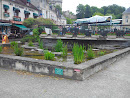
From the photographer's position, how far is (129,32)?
1260 centimetres

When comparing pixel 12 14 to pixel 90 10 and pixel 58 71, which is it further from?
pixel 90 10

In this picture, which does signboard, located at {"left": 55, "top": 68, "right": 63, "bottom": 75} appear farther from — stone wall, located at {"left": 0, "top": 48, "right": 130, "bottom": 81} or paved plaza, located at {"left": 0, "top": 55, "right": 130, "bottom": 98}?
paved plaza, located at {"left": 0, "top": 55, "right": 130, "bottom": 98}

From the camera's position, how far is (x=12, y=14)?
2550 centimetres

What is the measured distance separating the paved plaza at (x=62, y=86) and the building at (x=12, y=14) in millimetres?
17994

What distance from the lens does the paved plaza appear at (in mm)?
3529

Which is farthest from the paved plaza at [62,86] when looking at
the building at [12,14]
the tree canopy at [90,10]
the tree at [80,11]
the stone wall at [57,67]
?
the tree at [80,11]

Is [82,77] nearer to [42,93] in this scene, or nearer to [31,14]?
[42,93]

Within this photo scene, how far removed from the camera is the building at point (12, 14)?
2278cm

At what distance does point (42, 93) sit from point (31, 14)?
30.2m

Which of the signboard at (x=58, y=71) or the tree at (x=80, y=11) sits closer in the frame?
the signboard at (x=58, y=71)

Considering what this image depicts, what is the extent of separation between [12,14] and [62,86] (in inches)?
973

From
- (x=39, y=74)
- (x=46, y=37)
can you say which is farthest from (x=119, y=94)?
(x=46, y=37)

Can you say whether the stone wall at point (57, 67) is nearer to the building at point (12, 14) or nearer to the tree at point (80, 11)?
the building at point (12, 14)

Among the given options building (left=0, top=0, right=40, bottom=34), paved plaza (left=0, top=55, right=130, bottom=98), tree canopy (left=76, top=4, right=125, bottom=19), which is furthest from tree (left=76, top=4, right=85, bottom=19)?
paved plaza (left=0, top=55, right=130, bottom=98)
